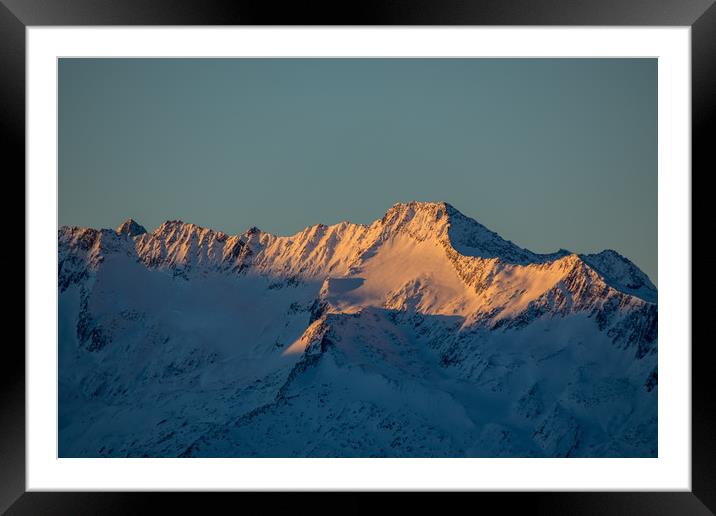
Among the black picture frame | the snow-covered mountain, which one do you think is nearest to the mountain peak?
the snow-covered mountain

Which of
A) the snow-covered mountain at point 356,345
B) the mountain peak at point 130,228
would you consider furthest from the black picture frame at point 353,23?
the mountain peak at point 130,228

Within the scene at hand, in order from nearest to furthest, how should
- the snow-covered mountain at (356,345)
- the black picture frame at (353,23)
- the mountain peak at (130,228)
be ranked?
the black picture frame at (353,23) → the snow-covered mountain at (356,345) → the mountain peak at (130,228)

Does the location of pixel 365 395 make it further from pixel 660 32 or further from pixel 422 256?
pixel 660 32

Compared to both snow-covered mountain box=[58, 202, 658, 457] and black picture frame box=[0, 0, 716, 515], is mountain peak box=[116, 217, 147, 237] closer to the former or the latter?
snow-covered mountain box=[58, 202, 658, 457]

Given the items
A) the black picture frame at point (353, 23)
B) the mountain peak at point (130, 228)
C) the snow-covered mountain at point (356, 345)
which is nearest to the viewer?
the black picture frame at point (353, 23)

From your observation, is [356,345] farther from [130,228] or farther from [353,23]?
[353,23]

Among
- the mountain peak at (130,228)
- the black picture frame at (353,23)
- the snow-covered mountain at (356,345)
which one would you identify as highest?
the mountain peak at (130,228)

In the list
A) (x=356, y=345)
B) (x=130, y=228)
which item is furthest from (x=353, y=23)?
(x=130, y=228)

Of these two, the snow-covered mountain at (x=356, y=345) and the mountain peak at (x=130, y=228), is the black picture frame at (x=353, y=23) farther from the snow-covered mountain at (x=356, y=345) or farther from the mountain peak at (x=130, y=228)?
the mountain peak at (x=130, y=228)
